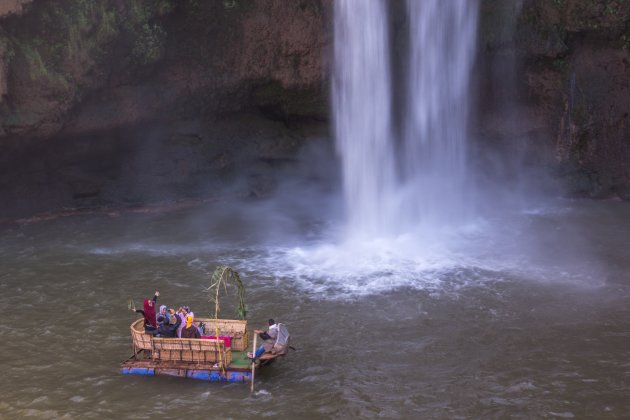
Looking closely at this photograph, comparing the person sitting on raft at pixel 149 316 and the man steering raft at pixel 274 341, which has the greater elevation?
the person sitting on raft at pixel 149 316

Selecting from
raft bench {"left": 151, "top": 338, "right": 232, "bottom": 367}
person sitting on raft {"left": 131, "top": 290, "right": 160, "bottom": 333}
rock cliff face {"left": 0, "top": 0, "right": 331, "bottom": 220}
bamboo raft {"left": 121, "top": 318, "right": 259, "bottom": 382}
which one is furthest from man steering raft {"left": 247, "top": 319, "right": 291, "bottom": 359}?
rock cliff face {"left": 0, "top": 0, "right": 331, "bottom": 220}

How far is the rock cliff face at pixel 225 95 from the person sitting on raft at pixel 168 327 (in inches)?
540

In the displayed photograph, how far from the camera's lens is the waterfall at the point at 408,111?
26.8 metres

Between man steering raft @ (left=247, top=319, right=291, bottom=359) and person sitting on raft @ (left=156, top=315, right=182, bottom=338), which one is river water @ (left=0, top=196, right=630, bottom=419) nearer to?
man steering raft @ (left=247, top=319, right=291, bottom=359)

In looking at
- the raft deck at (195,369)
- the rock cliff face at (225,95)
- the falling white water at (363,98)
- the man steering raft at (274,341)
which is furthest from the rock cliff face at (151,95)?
the man steering raft at (274,341)

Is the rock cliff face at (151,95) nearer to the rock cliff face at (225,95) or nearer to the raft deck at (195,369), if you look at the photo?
the rock cliff face at (225,95)

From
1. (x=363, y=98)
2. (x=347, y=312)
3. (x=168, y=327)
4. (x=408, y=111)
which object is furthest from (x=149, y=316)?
(x=408, y=111)

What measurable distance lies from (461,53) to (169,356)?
1871 centimetres

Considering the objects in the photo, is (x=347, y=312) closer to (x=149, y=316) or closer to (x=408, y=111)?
(x=149, y=316)

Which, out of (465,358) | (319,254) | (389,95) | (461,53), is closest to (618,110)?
(461,53)

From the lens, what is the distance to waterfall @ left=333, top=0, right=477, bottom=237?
26766 millimetres

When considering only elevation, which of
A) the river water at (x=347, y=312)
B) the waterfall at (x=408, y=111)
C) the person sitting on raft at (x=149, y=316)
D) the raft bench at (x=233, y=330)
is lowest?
the river water at (x=347, y=312)

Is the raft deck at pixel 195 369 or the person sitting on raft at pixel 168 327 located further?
the person sitting on raft at pixel 168 327

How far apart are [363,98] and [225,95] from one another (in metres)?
6.00
